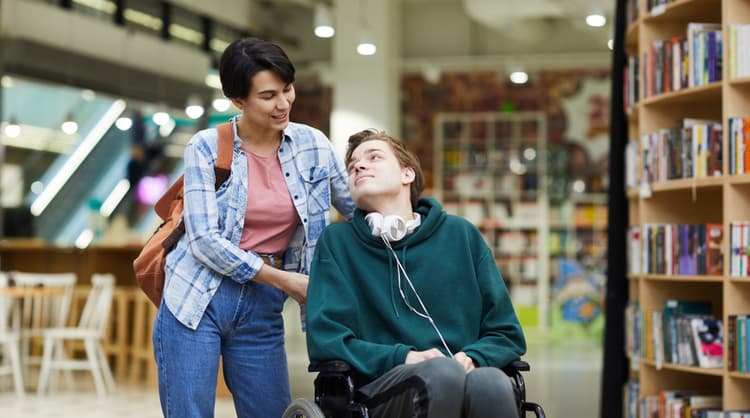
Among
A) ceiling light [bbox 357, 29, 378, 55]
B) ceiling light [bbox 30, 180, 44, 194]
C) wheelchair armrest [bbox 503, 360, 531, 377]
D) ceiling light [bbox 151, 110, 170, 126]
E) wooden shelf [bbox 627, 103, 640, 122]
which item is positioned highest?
ceiling light [bbox 357, 29, 378, 55]

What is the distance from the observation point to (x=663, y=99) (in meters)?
4.12

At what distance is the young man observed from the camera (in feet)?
7.43

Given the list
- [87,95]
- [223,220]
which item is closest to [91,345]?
[87,95]

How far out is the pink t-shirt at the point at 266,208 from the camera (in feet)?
7.73

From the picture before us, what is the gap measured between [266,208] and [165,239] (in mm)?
259

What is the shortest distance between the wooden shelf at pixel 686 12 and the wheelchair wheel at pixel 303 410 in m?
2.52

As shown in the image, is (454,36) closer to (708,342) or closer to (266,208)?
(708,342)

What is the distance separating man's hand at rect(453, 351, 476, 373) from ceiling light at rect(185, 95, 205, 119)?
856cm

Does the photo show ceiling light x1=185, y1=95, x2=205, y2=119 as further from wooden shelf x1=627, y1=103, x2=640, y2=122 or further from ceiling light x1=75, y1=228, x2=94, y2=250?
wooden shelf x1=627, y1=103, x2=640, y2=122

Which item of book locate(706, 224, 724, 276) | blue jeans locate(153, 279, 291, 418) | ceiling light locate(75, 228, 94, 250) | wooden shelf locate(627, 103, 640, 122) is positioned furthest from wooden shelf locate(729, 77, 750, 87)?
ceiling light locate(75, 228, 94, 250)

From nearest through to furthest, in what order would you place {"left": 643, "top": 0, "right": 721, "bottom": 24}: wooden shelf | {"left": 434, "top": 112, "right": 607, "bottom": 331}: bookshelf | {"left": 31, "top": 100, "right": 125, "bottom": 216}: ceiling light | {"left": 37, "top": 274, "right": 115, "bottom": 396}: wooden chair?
{"left": 643, "top": 0, "right": 721, "bottom": 24}: wooden shelf → {"left": 37, "top": 274, "right": 115, "bottom": 396}: wooden chair → {"left": 31, "top": 100, "right": 125, "bottom": 216}: ceiling light → {"left": 434, "top": 112, "right": 607, "bottom": 331}: bookshelf

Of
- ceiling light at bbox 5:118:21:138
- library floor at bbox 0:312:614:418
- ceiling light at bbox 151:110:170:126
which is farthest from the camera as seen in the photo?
ceiling light at bbox 151:110:170:126

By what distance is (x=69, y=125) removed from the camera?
9.59 metres

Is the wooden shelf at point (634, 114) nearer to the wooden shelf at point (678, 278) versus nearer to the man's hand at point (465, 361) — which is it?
the wooden shelf at point (678, 278)
